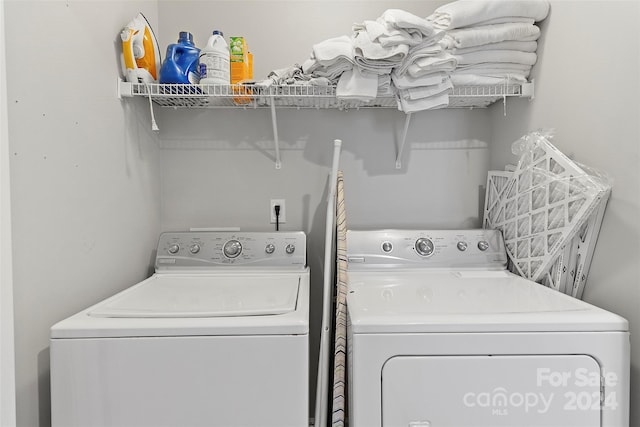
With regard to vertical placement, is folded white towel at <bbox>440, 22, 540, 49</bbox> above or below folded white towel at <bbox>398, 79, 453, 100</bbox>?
above

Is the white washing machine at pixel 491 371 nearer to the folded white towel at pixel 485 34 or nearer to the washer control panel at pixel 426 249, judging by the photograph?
the washer control panel at pixel 426 249

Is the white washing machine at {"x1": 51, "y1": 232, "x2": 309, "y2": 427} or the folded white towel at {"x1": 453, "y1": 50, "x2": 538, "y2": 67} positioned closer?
the white washing machine at {"x1": 51, "y1": 232, "x2": 309, "y2": 427}

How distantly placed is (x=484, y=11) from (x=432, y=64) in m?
0.31

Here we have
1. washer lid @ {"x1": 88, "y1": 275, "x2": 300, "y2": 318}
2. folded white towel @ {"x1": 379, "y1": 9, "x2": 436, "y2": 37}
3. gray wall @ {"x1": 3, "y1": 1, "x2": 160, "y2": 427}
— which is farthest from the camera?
folded white towel @ {"x1": 379, "y1": 9, "x2": 436, "y2": 37}

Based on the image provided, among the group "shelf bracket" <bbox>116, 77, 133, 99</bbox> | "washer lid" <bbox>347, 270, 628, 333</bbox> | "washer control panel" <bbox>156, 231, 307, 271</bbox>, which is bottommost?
"washer lid" <bbox>347, 270, 628, 333</bbox>

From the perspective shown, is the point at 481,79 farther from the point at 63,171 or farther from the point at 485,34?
the point at 63,171

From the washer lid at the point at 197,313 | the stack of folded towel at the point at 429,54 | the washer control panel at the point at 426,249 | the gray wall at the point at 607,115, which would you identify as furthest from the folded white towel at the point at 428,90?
the washer lid at the point at 197,313

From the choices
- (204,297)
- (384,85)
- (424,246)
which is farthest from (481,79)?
(204,297)

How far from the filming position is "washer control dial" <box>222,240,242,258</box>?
71.0 inches

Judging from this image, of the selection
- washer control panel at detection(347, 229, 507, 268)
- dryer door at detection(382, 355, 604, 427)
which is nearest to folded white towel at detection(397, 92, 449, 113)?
washer control panel at detection(347, 229, 507, 268)

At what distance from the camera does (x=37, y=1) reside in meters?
1.13

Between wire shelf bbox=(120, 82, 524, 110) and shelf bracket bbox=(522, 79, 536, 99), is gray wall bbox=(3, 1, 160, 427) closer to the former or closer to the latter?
wire shelf bbox=(120, 82, 524, 110)

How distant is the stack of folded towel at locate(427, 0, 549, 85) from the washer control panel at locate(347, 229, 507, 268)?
0.65m

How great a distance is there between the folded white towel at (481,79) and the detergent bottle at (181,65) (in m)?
1.06
